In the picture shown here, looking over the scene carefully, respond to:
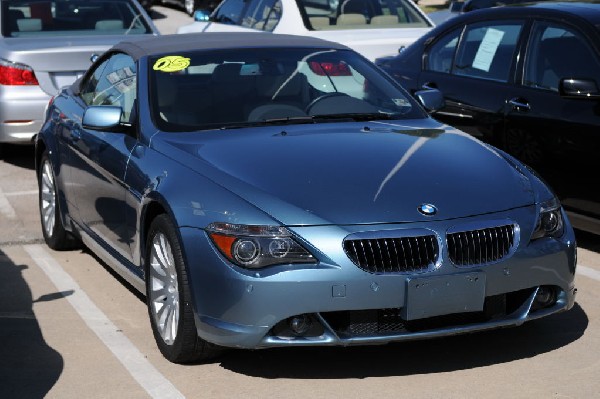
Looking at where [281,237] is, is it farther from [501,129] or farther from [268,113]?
[501,129]

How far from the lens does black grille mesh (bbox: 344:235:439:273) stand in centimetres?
534

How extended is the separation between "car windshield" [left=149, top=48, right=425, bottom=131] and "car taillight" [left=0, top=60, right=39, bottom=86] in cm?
451

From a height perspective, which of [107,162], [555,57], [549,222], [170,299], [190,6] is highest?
[555,57]

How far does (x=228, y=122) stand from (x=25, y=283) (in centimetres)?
181

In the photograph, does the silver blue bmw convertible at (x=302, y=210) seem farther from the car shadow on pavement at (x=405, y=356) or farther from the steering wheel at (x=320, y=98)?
the car shadow on pavement at (x=405, y=356)

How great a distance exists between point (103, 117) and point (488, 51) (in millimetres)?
3230

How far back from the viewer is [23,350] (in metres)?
6.14

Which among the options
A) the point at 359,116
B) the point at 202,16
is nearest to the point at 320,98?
the point at 359,116

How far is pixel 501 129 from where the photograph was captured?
850 cm

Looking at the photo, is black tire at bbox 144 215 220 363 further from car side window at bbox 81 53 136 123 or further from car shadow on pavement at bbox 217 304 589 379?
car side window at bbox 81 53 136 123

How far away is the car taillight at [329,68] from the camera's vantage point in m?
7.16

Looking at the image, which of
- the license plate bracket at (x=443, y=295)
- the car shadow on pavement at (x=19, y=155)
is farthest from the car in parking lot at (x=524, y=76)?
the car shadow on pavement at (x=19, y=155)

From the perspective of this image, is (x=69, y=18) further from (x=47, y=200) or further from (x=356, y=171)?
(x=356, y=171)

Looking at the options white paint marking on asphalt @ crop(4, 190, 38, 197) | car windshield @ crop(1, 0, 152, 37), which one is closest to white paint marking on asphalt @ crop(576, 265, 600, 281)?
white paint marking on asphalt @ crop(4, 190, 38, 197)
